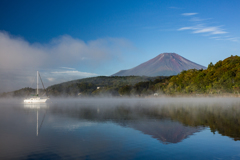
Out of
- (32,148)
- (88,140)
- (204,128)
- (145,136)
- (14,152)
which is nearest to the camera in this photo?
(14,152)

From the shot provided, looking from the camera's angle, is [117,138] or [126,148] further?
[117,138]

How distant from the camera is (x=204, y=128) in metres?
20.7

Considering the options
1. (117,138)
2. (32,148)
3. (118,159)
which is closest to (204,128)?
(117,138)

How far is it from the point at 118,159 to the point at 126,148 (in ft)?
7.41

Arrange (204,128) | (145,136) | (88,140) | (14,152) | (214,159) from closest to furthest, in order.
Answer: (214,159), (14,152), (88,140), (145,136), (204,128)

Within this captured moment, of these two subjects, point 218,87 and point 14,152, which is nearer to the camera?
point 14,152

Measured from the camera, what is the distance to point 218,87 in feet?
331

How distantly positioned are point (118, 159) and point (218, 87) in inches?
3894

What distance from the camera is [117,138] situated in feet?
56.5

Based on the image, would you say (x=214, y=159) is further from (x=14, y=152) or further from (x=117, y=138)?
(x=14, y=152)

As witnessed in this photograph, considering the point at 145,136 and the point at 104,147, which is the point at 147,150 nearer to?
the point at 104,147

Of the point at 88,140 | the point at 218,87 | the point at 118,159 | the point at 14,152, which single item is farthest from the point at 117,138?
the point at 218,87

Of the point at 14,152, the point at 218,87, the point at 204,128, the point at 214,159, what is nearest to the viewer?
the point at 214,159

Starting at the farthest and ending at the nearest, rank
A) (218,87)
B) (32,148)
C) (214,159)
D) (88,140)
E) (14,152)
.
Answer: (218,87) → (88,140) → (32,148) → (14,152) → (214,159)
